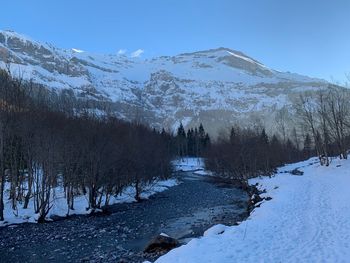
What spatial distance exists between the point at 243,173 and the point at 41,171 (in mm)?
45700

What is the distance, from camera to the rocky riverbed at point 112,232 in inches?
830

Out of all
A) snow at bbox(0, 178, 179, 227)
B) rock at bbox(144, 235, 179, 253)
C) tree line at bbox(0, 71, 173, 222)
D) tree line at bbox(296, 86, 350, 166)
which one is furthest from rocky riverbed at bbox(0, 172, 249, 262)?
tree line at bbox(296, 86, 350, 166)

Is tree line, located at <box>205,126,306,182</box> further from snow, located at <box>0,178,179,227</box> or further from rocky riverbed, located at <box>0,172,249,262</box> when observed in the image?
rocky riverbed, located at <box>0,172,249,262</box>

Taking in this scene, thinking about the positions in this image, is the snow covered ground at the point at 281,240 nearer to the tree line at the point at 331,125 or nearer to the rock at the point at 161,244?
the rock at the point at 161,244

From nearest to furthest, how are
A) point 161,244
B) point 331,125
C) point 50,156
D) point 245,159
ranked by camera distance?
point 161,244 → point 50,156 → point 331,125 → point 245,159

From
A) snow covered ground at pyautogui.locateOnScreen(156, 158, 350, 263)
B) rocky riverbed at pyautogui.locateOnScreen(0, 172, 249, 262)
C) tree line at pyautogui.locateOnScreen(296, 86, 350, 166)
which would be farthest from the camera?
tree line at pyautogui.locateOnScreen(296, 86, 350, 166)

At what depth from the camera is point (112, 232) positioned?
88.9 feet

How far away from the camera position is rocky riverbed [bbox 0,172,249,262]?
2108cm

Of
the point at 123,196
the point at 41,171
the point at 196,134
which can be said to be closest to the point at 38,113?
the point at 41,171

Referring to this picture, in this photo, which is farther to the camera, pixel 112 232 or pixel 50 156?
pixel 50 156

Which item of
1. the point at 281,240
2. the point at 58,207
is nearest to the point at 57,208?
the point at 58,207

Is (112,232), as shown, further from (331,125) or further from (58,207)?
(331,125)

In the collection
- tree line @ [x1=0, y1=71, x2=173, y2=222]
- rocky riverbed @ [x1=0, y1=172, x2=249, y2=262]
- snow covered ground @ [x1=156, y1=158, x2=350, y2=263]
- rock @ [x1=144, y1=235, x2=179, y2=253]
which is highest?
tree line @ [x1=0, y1=71, x2=173, y2=222]

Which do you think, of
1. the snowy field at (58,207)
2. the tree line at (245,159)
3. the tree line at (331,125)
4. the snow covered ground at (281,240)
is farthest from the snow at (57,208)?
the tree line at (331,125)
